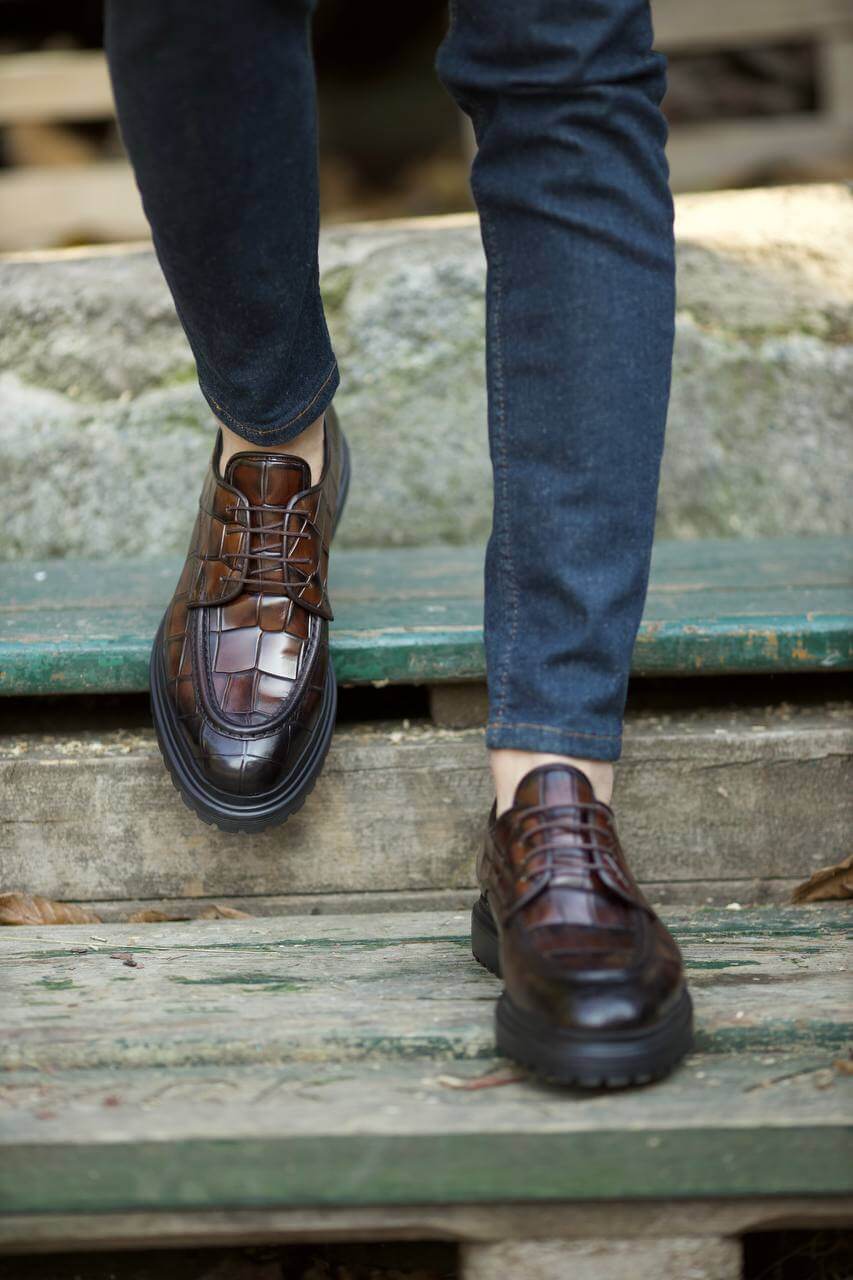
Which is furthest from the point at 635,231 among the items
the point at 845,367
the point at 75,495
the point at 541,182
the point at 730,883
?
the point at 75,495

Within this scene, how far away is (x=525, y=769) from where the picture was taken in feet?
2.85

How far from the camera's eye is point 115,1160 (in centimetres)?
70

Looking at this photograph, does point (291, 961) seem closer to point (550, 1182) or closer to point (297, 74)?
point (550, 1182)

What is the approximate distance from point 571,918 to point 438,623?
0.46 meters

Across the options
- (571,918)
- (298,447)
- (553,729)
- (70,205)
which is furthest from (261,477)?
(70,205)

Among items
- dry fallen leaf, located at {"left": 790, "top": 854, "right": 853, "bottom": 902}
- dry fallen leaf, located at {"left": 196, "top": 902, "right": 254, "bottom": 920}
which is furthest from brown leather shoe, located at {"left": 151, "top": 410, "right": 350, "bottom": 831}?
dry fallen leaf, located at {"left": 790, "top": 854, "right": 853, "bottom": 902}

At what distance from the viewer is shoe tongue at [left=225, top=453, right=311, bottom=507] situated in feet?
3.59

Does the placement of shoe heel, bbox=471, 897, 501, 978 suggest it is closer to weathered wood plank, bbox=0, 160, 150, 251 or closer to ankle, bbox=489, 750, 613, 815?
ankle, bbox=489, 750, 613, 815

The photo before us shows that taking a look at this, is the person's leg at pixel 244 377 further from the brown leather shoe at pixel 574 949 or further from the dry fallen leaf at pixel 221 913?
the brown leather shoe at pixel 574 949

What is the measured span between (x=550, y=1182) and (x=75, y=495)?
139cm

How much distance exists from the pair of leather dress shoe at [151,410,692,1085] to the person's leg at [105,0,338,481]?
7.3 inches

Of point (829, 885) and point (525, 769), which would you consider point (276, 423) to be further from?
point (829, 885)

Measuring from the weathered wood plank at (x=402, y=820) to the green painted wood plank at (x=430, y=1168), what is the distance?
0.47m

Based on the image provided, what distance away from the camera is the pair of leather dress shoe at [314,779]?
0.75 meters
